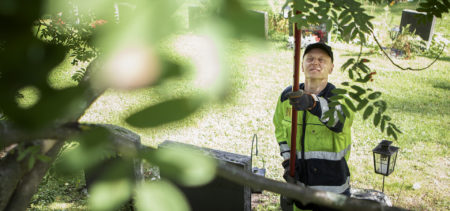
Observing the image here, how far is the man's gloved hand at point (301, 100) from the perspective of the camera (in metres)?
2.37

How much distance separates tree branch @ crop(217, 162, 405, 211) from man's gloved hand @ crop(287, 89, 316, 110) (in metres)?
1.76

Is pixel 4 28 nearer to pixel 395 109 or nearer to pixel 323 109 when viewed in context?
pixel 323 109

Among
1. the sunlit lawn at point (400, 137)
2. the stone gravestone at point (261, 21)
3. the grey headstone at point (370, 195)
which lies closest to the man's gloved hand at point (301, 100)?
the sunlit lawn at point (400, 137)

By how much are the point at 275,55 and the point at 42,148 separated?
1.15 ft

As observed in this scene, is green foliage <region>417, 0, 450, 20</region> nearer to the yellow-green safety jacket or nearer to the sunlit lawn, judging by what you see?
the yellow-green safety jacket

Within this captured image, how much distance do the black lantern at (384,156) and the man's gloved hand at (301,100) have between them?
1.73m

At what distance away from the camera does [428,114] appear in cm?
651

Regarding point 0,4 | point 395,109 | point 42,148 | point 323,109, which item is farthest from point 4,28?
point 395,109

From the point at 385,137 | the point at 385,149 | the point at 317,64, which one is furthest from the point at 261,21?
the point at 385,137

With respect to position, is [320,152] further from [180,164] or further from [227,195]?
[180,164]

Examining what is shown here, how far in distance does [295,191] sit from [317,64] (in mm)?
2525

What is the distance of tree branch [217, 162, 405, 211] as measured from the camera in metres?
0.52

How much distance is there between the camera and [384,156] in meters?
4.07

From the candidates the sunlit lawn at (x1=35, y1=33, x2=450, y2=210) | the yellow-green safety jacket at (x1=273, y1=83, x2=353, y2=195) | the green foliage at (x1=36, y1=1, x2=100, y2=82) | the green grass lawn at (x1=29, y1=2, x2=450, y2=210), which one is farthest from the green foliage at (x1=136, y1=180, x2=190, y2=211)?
the sunlit lawn at (x1=35, y1=33, x2=450, y2=210)
